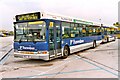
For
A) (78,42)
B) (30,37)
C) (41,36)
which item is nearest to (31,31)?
(30,37)

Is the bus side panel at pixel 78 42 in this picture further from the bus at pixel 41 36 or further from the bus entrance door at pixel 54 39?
the bus entrance door at pixel 54 39

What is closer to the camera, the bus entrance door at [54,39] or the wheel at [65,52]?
the bus entrance door at [54,39]

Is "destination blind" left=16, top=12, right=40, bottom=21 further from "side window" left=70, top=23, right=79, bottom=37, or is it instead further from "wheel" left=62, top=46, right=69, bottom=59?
"side window" left=70, top=23, right=79, bottom=37

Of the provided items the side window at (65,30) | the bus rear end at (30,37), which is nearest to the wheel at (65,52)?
the side window at (65,30)

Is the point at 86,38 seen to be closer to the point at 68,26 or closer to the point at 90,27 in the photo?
the point at 90,27

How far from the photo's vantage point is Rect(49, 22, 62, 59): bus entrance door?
38.1ft

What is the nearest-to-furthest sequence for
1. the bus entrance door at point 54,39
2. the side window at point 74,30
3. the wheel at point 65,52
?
the bus entrance door at point 54,39 → the wheel at point 65,52 → the side window at point 74,30

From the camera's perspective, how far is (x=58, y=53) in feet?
40.8

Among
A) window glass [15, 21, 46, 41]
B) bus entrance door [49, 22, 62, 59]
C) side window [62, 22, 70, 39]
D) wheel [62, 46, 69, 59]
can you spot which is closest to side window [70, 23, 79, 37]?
side window [62, 22, 70, 39]

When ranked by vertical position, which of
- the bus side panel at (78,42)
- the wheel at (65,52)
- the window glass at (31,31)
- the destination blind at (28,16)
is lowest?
the wheel at (65,52)

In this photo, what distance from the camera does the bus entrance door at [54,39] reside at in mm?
11602

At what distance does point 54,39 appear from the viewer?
12.0 m

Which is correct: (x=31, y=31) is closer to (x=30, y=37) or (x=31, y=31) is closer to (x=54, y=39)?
(x=30, y=37)

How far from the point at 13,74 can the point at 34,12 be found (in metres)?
4.02
